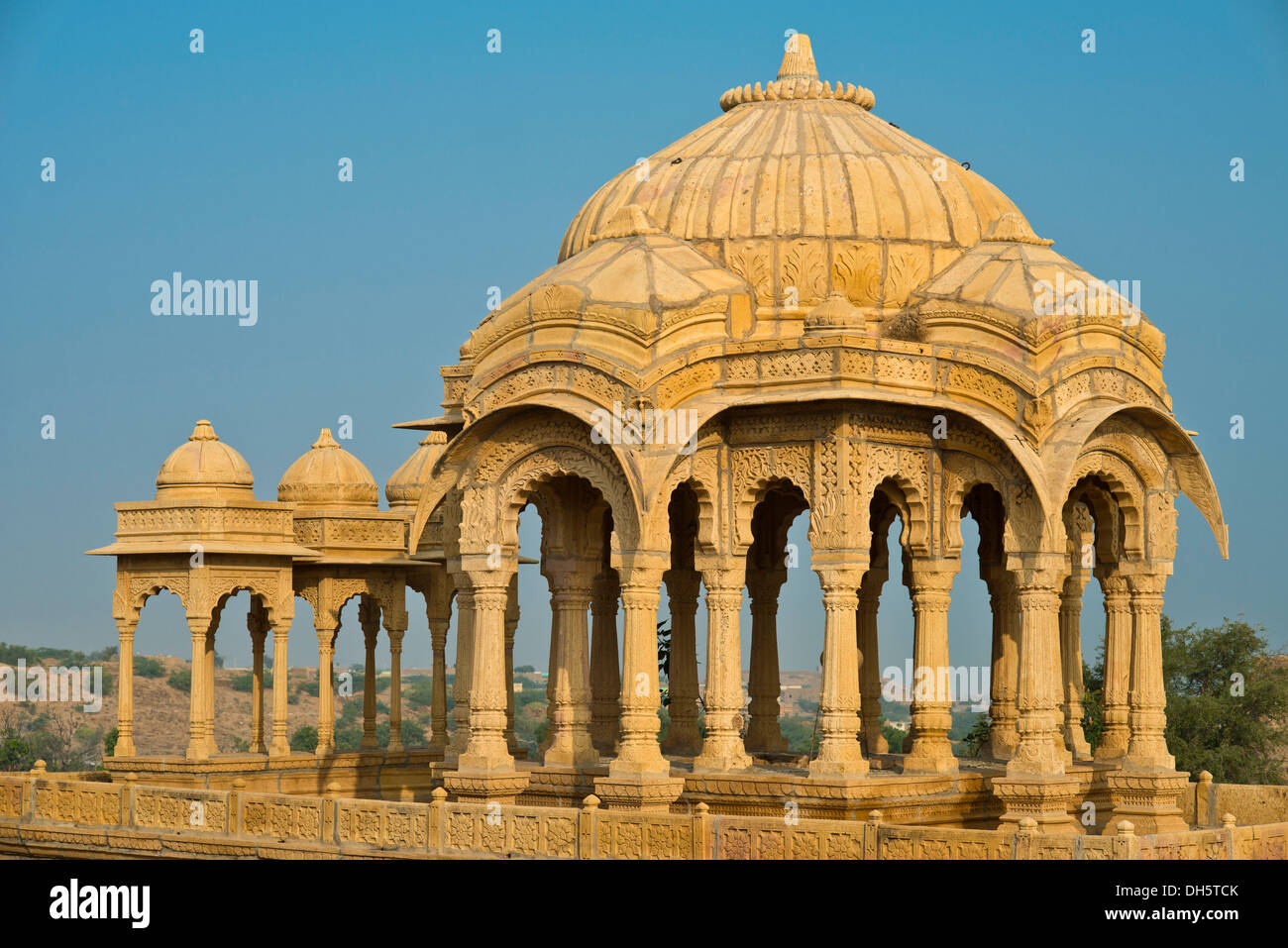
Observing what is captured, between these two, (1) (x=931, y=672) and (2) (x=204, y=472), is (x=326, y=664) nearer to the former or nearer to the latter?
(2) (x=204, y=472)

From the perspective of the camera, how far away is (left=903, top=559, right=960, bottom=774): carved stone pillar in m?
24.4

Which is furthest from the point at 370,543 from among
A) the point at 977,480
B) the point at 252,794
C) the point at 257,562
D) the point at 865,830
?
the point at 865,830

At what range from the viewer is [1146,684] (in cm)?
2488

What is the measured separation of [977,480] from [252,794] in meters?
8.03

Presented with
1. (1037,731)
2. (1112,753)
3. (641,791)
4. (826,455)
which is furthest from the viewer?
(1112,753)

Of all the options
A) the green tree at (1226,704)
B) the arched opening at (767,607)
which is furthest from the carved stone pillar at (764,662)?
the green tree at (1226,704)

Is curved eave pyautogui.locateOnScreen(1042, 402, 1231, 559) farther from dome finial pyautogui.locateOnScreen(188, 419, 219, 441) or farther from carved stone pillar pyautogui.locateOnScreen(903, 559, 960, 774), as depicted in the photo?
dome finial pyautogui.locateOnScreen(188, 419, 219, 441)

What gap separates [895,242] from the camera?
25781 millimetres

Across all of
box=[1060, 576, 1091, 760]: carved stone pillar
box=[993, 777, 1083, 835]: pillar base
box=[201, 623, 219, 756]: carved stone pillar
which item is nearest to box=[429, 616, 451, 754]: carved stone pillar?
box=[201, 623, 219, 756]: carved stone pillar

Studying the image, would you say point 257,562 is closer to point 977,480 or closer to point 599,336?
point 599,336

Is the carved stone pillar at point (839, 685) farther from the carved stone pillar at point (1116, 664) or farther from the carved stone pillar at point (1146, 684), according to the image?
the carved stone pillar at point (1116, 664)

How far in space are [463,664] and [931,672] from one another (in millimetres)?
5580

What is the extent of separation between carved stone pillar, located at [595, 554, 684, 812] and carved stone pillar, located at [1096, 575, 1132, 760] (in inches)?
211

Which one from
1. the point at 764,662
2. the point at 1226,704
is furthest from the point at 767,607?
the point at 1226,704
